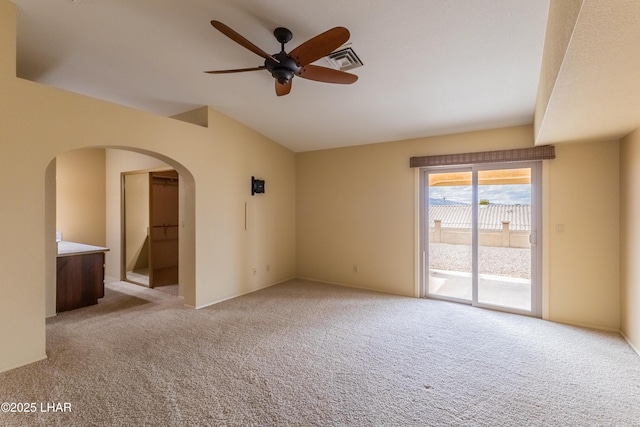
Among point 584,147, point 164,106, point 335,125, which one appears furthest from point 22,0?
point 584,147

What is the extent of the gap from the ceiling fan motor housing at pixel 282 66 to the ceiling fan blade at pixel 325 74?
96 millimetres

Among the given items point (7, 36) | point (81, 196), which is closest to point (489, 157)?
point (7, 36)

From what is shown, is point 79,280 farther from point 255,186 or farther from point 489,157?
point 489,157

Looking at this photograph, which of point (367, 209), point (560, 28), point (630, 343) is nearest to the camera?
point (560, 28)

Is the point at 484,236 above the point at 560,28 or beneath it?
beneath

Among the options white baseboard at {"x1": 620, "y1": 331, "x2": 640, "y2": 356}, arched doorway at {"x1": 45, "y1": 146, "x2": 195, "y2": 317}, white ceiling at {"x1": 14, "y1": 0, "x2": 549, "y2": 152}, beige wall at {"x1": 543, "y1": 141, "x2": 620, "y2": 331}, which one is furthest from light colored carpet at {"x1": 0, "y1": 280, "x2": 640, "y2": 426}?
white ceiling at {"x1": 14, "y1": 0, "x2": 549, "y2": 152}

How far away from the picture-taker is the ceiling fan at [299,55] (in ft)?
5.99

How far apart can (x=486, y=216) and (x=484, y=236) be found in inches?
11.0

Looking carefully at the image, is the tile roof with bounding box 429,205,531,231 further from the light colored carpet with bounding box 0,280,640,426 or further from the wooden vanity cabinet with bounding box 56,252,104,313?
the wooden vanity cabinet with bounding box 56,252,104,313

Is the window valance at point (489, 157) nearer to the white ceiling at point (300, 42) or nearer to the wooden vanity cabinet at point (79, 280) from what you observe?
the white ceiling at point (300, 42)

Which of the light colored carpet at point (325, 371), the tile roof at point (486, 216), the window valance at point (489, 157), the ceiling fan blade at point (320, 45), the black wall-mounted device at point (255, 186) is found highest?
the ceiling fan blade at point (320, 45)

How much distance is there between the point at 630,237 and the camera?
2908 mm

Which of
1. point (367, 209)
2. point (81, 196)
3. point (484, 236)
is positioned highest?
point (81, 196)

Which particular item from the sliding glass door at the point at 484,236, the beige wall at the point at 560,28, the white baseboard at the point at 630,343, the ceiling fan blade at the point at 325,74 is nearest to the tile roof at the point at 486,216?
the sliding glass door at the point at 484,236
